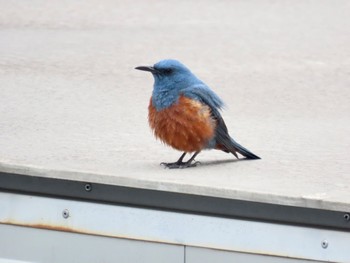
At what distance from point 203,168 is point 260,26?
3.74 m

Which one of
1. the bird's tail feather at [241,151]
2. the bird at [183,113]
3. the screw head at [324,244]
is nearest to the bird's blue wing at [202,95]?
the bird at [183,113]

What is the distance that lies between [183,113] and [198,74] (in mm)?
2306

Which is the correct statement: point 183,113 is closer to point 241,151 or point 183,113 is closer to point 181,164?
point 181,164

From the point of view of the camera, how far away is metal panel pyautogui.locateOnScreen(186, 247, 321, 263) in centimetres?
442

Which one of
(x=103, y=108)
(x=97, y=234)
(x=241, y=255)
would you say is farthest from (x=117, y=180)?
(x=103, y=108)

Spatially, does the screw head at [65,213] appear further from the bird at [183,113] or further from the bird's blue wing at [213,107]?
the bird's blue wing at [213,107]

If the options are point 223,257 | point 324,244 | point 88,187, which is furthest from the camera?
point 88,187

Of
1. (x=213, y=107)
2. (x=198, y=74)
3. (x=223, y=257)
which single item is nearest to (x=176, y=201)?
(x=223, y=257)

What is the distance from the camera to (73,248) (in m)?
4.78

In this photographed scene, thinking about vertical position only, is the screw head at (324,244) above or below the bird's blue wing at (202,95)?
below

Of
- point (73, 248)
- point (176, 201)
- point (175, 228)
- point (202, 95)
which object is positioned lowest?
point (73, 248)

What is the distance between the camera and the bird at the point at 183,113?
507 cm

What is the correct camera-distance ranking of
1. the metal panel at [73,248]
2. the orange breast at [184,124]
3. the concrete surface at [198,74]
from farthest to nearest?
the orange breast at [184,124] → the concrete surface at [198,74] → the metal panel at [73,248]

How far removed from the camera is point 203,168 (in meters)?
5.18
